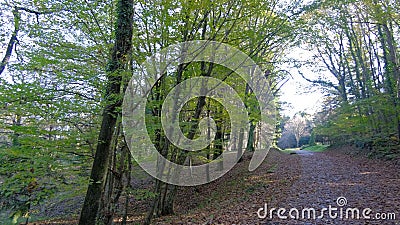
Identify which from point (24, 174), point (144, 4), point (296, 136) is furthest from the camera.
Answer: point (296, 136)

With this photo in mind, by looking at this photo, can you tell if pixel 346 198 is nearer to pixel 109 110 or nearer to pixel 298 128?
pixel 109 110

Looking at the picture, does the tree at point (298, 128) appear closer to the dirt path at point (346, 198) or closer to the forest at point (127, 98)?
the forest at point (127, 98)

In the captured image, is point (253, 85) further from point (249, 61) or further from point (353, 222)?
point (353, 222)

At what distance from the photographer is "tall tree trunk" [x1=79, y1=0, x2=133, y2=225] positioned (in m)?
4.34

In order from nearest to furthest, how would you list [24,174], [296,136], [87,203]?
1. [87,203]
2. [24,174]
3. [296,136]

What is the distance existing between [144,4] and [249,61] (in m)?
3.25

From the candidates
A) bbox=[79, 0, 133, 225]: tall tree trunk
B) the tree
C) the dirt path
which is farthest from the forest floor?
the tree

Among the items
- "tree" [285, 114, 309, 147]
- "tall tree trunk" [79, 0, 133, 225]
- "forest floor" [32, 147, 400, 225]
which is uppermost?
"tree" [285, 114, 309, 147]

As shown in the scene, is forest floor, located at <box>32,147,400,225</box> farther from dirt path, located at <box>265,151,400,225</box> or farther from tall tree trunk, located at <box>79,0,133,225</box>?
tall tree trunk, located at <box>79,0,133,225</box>

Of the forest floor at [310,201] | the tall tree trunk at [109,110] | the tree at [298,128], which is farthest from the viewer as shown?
the tree at [298,128]

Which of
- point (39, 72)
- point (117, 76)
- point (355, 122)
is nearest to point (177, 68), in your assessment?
point (117, 76)

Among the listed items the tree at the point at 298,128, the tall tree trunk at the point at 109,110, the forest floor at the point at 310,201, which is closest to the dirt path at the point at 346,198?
the forest floor at the point at 310,201

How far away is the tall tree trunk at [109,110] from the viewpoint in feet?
14.2

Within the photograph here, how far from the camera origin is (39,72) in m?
5.06
